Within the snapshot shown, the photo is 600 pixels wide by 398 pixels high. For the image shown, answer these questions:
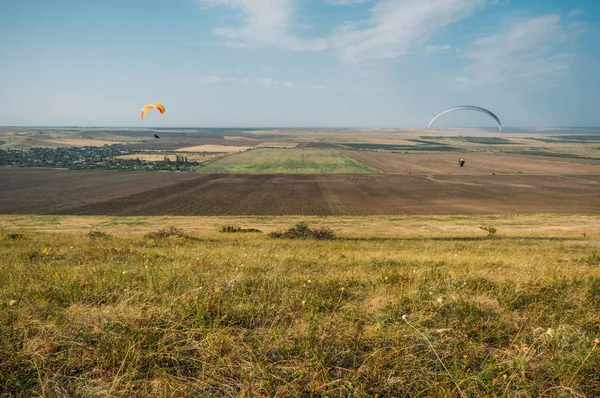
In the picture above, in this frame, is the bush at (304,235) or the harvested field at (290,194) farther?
the harvested field at (290,194)

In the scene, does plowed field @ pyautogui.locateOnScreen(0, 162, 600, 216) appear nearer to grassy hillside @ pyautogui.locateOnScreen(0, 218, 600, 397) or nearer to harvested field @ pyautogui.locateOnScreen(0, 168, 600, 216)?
harvested field @ pyautogui.locateOnScreen(0, 168, 600, 216)

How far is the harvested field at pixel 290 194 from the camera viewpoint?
4706 centimetres

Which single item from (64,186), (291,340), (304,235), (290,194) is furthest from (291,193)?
(291,340)

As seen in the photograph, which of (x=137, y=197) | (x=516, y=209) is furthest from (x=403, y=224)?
(x=137, y=197)

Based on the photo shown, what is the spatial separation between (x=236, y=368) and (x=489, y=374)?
2.35 meters

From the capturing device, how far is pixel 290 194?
5869cm

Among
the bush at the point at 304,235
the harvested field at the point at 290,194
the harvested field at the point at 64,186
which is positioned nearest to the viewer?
the bush at the point at 304,235

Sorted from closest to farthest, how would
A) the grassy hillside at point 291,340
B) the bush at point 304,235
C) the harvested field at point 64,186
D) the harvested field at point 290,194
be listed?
1. the grassy hillside at point 291,340
2. the bush at point 304,235
3. the harvested field at point 290,194
4. the harvested field at point 64,186

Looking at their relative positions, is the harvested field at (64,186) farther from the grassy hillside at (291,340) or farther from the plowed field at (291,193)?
the grassy hillside at (291,340)

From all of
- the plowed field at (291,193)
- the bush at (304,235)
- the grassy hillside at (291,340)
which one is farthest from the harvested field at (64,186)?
the grassy hillside at (291,340)

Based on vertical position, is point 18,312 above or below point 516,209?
above

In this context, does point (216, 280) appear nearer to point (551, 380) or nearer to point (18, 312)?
point (18, 312)

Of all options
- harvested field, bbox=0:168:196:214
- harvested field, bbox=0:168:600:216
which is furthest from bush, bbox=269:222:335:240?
harvested field, bbox=0:168:196:214

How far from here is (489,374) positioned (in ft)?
9.29
